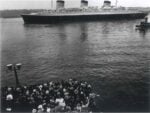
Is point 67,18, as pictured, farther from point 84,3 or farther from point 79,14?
point 84,3

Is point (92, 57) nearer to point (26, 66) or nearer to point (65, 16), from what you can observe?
point (26, 66)

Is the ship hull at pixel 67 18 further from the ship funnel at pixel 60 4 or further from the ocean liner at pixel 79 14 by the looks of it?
the ship funnel at pixel 60 4

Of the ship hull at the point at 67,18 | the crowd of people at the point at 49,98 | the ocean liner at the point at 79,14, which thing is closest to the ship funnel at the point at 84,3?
the ocean liner at the point at 79,14

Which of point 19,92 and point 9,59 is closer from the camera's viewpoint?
point 19,92

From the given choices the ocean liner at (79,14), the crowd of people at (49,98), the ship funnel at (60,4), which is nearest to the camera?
the crowd of people at (49,98)

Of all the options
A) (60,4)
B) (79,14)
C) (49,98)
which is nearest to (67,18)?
(79,14)

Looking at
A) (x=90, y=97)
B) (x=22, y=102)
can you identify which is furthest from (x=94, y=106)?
(x=22, y=102)

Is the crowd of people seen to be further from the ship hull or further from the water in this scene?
the ship hull
